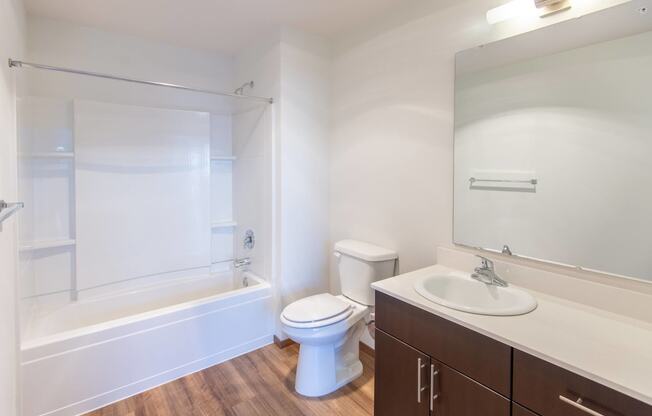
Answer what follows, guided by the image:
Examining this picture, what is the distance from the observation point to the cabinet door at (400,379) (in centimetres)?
139

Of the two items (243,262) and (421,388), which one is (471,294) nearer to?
(421,388)

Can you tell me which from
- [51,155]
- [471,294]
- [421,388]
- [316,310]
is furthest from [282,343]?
[51,155]

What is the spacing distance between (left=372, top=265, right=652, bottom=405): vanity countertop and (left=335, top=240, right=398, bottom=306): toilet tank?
651 millimetres

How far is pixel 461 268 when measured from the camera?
178 cm

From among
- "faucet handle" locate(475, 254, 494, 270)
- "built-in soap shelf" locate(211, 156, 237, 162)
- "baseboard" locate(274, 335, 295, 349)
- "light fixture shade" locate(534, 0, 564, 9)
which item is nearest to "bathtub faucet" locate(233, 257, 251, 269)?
"baseboard" locate(274, 335, 295, 349)

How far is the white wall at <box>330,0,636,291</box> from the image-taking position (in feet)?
6.03

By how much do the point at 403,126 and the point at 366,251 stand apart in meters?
0.85

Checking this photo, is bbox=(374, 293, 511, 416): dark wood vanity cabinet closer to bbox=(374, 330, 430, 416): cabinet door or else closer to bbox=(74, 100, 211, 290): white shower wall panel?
bbox=(374, 330, 430, 416): cabinet door

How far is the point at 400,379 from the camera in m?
1.50

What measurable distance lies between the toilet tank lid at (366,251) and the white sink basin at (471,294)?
475 mm

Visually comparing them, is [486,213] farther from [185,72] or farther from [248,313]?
[185,72]

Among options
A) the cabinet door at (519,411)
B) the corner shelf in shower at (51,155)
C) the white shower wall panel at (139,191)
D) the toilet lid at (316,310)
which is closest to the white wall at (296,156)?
the toilet lid at (316,310)

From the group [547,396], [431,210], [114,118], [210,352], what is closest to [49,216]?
[114,118]

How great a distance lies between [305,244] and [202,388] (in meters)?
1.19
